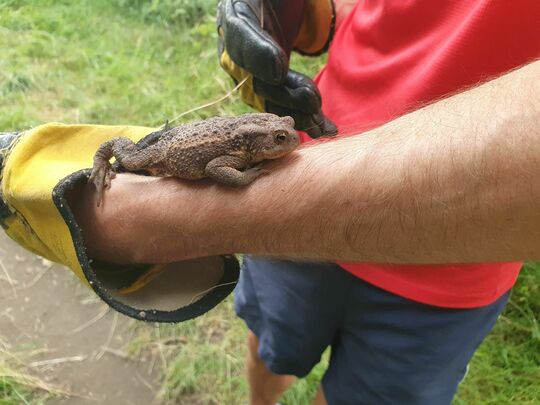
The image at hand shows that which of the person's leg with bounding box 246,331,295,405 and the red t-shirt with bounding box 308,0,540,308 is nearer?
→ the red t-shirt with bounding box 308,0,540,308

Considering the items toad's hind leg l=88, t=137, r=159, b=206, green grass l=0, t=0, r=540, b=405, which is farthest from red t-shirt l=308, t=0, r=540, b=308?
green grass l=0, t=0, r=540, b=405

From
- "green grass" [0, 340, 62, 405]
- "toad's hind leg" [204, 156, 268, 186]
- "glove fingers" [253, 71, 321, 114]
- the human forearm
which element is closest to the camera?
the human forearm

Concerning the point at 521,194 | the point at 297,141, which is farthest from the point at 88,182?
the point at 521,194

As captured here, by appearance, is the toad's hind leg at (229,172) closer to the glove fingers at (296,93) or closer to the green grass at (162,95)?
the glove fingers at (296,93)

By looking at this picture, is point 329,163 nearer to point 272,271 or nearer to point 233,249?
point 233,249

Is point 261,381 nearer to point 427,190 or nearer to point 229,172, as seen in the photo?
point 229,172

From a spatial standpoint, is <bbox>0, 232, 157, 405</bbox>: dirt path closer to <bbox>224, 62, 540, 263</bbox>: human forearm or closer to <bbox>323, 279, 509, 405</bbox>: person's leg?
<bbox>323, 279, 509, 405</bbox>: person's leg

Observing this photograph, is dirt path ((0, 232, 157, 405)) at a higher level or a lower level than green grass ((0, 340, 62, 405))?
lower
